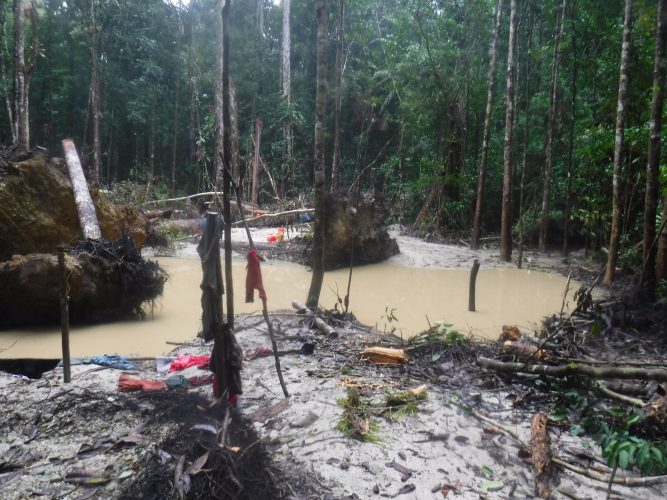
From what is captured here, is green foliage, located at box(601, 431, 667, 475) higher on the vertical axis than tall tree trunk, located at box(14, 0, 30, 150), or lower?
lower

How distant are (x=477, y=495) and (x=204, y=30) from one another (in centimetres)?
2931

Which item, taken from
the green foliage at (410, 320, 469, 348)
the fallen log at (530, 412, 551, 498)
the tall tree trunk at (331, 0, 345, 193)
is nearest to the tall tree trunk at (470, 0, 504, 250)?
the tall tree trunk at (331, 0, 345, 193)

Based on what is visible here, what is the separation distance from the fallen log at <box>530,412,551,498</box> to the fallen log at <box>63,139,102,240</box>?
6.93 m

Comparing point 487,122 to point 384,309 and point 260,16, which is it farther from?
point 260,16

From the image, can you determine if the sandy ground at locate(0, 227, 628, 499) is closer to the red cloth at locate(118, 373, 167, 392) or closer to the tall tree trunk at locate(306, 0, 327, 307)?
the red cloth at locate(118, 373, 167, 392)

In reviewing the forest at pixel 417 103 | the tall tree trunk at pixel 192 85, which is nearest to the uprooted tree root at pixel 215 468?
the forest at pixel 417 103

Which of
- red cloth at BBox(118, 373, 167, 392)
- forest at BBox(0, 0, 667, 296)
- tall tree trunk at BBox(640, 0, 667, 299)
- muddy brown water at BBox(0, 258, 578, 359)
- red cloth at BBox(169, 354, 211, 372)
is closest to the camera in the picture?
red cloth at BBox(118, 373, 167, 392)

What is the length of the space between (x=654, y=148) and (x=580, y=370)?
4663mm

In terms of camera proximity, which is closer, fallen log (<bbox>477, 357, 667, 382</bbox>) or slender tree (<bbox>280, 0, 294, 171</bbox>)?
fallen log (<bbox>477, 357, 667, 382</bbox>)

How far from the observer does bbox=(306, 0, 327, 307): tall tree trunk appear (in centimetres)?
646

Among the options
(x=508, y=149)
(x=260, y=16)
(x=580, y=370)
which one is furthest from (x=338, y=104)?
(x=260, y=16)

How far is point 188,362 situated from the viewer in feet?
16.0

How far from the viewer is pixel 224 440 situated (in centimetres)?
321

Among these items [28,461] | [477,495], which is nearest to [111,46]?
[28,461]
